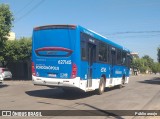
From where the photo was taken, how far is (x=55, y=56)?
16.2m

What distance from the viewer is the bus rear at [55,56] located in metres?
15.8

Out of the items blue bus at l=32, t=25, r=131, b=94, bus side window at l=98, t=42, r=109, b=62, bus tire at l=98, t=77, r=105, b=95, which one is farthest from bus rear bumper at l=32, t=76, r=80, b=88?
bus tire at l=98, t=77, r=105, b=95

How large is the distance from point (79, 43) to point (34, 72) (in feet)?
9.04

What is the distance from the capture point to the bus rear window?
1596 centimetres

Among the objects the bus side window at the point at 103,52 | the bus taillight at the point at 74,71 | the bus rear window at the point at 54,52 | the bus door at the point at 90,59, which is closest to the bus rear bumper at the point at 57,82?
the bus taillight at the point at 74,71

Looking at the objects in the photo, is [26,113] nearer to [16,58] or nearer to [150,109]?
[150,109]

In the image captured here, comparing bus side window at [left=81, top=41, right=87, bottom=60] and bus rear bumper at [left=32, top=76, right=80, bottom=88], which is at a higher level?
bus side window at [left=81, top=41, right=87, bottom=60]

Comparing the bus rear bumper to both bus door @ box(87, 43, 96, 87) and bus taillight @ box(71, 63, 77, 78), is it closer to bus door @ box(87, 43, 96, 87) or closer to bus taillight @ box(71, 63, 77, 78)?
bus taillight @ box(71, 63, 77, 78)

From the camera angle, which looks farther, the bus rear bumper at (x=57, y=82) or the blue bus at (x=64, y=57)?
the blue bus at (x=64, y=57)

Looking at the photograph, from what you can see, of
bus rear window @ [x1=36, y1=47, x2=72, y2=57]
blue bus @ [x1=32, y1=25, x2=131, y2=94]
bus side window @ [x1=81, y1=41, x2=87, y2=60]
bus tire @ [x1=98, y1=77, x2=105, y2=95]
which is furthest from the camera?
bus tire @ [x1=98, y1=77, x2=105, y2=95]

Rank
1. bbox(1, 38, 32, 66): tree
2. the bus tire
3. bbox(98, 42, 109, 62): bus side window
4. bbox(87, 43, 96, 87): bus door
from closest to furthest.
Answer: bbox(87, 43, 96, 87): bus door → bbox(98, 42, 109, 62): bus side window → the bus tire → bbox(1, 38, 32, 66): tree

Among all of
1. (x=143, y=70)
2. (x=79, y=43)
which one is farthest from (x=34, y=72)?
(x=143, y=70)

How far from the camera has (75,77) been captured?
1571 centimetres

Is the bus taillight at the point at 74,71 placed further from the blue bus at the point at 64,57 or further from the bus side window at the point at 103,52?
the bus side window at the point at 103,52
